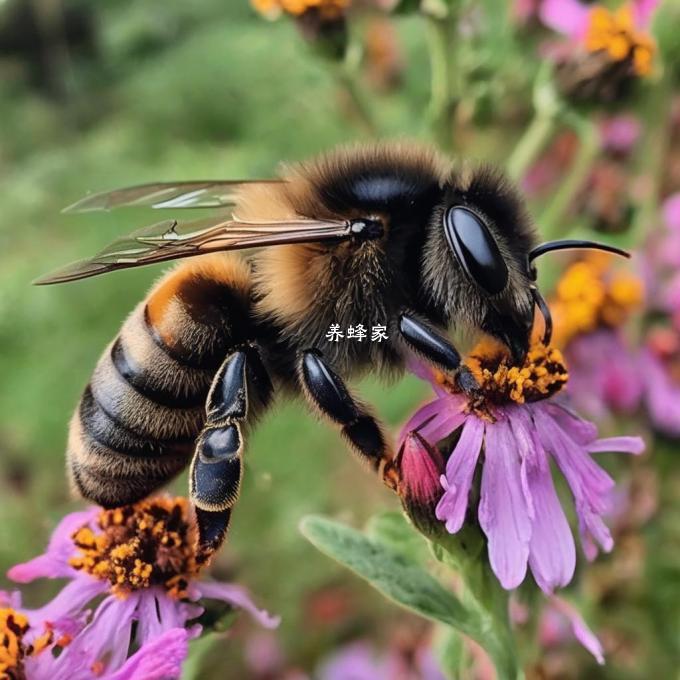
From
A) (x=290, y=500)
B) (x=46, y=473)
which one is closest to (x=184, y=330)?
(x=290, y=500)

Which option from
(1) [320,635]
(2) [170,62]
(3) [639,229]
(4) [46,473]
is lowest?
(1) [320,635]

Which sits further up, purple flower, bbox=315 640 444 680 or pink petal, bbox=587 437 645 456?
pink petal, bbox=587 437 645 456

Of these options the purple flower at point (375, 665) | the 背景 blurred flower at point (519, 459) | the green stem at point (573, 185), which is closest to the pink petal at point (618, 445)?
the 背景 blurred flower at point (519, 459)

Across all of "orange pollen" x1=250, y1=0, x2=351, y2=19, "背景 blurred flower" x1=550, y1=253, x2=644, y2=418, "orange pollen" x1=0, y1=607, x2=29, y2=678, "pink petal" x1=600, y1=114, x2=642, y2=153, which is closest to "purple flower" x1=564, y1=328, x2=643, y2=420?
"背景 blurred flower" x1=550, y1=253, x2=644, y2=418

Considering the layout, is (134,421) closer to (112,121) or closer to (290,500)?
(290,500)

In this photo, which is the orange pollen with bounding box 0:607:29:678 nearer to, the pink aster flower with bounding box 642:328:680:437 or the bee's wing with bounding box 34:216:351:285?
the bee's wing with bounding box 34:216:351:285

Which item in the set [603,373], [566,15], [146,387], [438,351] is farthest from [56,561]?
[566,15]

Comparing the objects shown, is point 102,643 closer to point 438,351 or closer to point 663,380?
point 438,351

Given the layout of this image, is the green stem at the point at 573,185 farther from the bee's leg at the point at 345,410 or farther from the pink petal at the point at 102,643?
the pink petal at the point at 102,643
